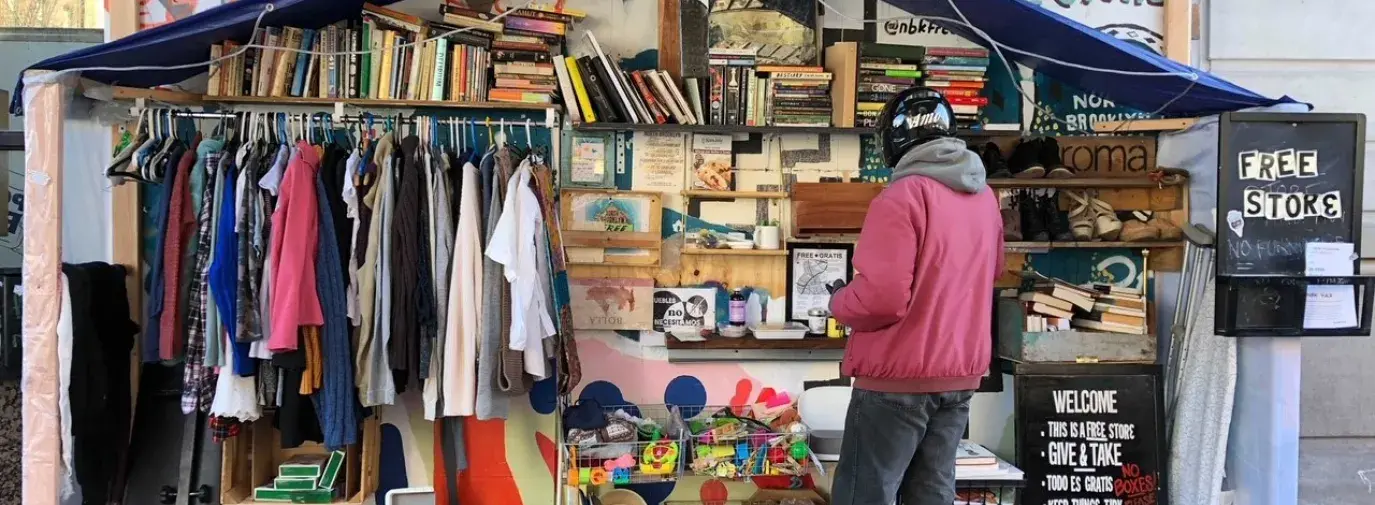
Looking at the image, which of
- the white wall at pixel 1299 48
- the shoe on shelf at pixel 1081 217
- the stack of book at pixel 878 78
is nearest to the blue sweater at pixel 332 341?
the stack of book at pixel 878 78

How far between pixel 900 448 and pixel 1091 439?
139 centimetres

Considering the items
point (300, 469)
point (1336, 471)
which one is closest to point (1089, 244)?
point (1336, 471)

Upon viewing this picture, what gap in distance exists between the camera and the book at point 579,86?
124 inches

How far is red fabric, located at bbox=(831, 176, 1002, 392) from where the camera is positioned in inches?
82.8

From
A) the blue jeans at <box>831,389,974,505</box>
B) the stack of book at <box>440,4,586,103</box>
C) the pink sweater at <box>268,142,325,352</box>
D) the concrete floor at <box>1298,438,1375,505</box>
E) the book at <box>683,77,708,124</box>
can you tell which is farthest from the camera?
the concrete floor at <box>1298,438,1375,505</box>

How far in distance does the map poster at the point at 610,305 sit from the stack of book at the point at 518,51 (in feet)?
2.58

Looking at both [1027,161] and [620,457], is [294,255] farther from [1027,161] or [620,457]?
[1027,161]

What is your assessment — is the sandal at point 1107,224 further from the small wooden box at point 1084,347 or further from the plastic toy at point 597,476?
the plastic toy at point 597,476

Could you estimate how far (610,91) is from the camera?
315cm

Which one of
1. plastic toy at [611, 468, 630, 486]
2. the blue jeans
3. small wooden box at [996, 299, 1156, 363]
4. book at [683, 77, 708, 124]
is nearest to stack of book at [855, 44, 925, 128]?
book at [683, 77, 708, 124]

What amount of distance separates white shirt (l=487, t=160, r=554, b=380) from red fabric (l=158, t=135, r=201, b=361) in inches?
41.8

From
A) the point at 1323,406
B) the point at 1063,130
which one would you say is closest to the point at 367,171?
the point at 1063,130

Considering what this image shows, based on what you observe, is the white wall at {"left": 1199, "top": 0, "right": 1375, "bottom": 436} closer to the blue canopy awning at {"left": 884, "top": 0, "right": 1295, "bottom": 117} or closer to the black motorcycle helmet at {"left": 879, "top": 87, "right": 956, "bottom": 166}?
the blue canopy awning at {"left": 884, "top": 0, "right": 1295, "bottom": 117}

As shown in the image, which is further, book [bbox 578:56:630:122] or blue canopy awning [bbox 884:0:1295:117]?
book [bbox 578:56:630:122]
